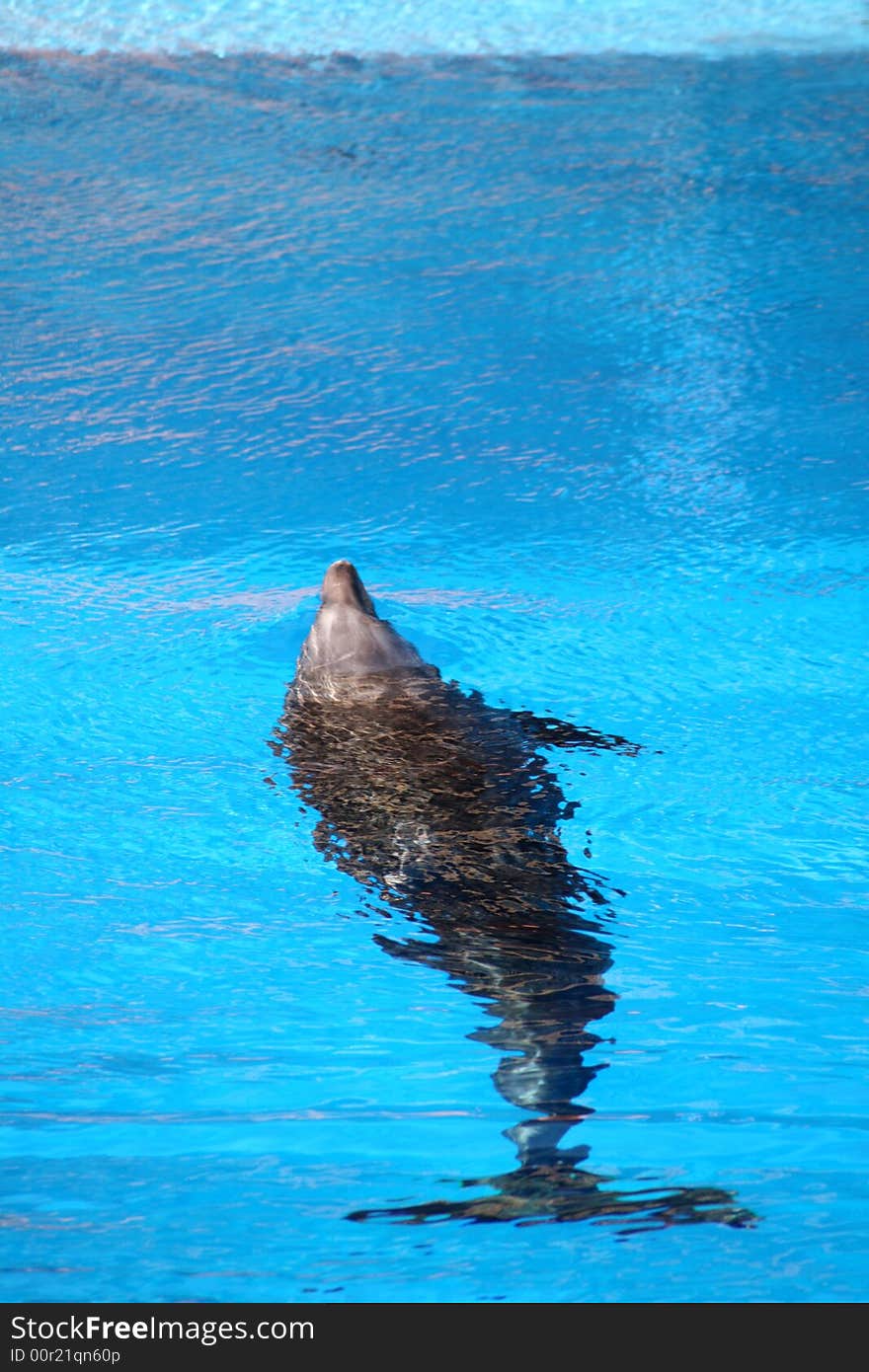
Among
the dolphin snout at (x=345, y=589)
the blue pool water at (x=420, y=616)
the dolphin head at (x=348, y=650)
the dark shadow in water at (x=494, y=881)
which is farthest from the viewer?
the dolphin snout at (x=345, y=589)

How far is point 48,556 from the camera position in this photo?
16.0ft

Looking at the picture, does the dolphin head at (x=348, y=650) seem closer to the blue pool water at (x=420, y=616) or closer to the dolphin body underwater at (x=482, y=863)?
the dolphin body underwater at (x=482, y=863)

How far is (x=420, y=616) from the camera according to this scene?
4383 millimetres

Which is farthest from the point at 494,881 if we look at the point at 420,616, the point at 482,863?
the point at 420,616

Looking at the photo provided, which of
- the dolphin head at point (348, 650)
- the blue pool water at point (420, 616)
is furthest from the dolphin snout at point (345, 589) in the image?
the blue pool water at point (420, 616)

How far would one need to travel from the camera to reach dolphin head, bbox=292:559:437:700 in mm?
3609

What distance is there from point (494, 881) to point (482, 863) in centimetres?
6

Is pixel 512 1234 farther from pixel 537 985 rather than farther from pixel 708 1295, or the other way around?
pixel 537 985

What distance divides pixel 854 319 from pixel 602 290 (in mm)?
1193

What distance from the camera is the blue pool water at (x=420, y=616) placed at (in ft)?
7.46

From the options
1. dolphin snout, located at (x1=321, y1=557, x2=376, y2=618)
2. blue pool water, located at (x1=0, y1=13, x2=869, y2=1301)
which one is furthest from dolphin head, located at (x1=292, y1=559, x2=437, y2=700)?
blue pool water, located at (x1=0, y1=13, x2=869, y2=1301)

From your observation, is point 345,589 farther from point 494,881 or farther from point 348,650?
point 494,881

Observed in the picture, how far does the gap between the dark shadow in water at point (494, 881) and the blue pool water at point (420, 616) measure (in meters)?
0.04

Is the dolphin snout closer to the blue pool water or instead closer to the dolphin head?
the dolphin head
